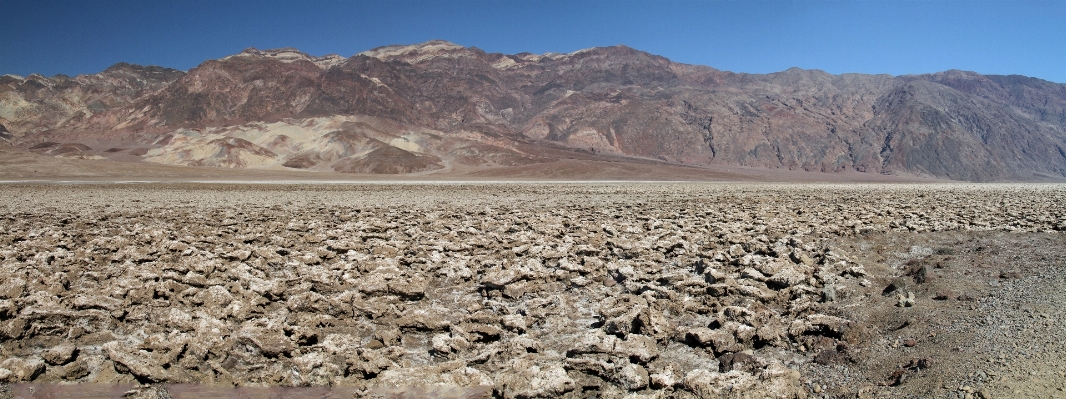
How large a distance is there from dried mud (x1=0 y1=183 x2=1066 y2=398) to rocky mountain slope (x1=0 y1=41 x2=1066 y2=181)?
250 feet

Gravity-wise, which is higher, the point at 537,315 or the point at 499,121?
the point at 499,121

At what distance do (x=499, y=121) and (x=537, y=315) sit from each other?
146 metres

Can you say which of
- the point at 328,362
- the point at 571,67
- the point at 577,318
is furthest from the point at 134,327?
the point at 571,67

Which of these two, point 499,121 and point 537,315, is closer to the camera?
point 537,315

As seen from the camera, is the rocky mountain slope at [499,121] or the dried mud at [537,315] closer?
the dried mud at [537,315]

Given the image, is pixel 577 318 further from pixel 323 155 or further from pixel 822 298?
pixel 323 155

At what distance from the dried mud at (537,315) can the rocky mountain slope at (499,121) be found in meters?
76.1

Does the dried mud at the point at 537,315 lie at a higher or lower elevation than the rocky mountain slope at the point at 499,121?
lower

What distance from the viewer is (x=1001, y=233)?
33.2 feet

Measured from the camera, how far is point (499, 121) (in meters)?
150

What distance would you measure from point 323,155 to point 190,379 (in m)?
93.7

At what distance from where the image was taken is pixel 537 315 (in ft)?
17.4

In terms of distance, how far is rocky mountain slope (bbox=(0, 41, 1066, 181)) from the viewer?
9706 centimetres

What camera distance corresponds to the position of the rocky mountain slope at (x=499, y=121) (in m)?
97.1
